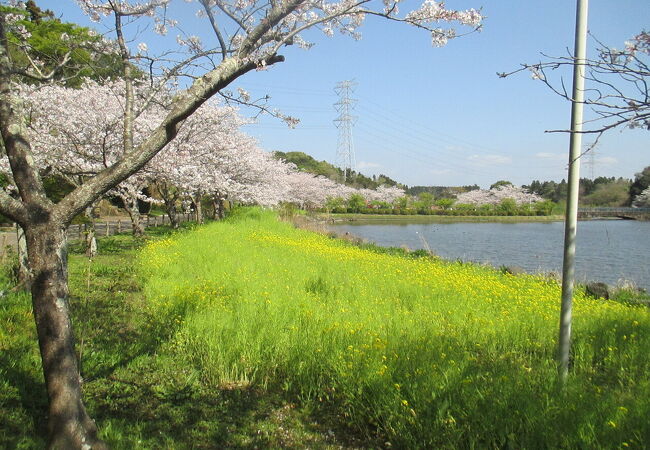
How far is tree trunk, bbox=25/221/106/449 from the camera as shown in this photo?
2.79 metres

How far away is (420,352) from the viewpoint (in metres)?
3.87

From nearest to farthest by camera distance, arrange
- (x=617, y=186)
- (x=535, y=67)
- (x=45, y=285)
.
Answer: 1. (x=535, y=67)
2. (x=45, y=285)
3. (x=617, y=186)

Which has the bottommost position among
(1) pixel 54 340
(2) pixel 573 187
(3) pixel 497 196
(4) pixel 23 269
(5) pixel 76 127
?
(4) pixel 23 269

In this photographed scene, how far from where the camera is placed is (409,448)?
3.04m

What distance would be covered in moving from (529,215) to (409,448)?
225 feet

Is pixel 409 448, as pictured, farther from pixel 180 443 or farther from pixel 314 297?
pixel 314 297

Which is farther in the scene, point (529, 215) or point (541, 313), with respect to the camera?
point (529, 215)

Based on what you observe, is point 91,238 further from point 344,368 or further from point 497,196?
point 497,196

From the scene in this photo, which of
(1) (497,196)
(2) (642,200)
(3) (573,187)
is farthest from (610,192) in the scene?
(3) (573,187)

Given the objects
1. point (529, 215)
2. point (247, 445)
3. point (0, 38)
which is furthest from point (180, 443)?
point (529, 215)

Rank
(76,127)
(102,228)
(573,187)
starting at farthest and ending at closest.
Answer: (102,228), (76,127), (573,187)

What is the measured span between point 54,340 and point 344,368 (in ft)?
7.10

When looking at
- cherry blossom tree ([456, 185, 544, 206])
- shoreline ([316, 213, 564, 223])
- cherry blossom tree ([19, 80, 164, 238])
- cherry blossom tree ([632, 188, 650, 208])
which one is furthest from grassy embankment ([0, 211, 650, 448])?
cherry blossom tree ([456, 185, 544, 206])

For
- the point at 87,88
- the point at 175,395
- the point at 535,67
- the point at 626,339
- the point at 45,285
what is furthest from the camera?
the point at 87,88
